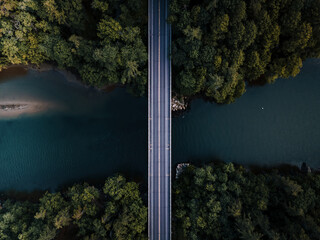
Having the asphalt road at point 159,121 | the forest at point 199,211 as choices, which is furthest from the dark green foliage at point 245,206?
the asphalt road at point 159,121

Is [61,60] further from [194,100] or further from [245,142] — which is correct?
[245,142]

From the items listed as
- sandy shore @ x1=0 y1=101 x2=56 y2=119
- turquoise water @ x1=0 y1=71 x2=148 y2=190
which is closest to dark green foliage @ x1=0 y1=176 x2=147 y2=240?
turquoise water @ x1=0 y1=71 x2=148 y2=190

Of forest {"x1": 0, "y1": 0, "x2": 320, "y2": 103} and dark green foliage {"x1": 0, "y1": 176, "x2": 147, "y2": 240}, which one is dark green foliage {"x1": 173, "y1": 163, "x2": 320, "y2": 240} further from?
forest {"x1": 0, "y1": 0, "x2": 320, "y2": 103}

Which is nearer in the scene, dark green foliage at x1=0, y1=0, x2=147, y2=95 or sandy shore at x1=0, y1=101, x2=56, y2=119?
dark green foliage at x1=0, y1=0, x2=147, y2=95

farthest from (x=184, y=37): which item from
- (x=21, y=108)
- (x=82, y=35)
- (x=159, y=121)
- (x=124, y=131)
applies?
(x=21, y=108)

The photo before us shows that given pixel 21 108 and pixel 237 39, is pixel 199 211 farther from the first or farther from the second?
pixel 21 108

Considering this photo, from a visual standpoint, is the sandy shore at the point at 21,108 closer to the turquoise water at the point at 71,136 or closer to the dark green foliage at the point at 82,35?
the turquoise water at the point at 71,136
